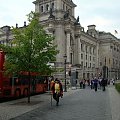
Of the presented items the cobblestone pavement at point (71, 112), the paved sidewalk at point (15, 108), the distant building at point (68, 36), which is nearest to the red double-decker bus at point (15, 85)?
the paved sidewalk at point (15, 108)

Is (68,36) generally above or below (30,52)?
above

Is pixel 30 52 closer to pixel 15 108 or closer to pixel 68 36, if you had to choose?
pixel 15 108

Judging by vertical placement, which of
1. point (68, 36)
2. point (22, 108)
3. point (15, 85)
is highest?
point (68, 36)

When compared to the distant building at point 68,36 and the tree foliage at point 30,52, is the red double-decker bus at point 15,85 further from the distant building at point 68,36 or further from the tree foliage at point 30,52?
the distant building at point 68,36

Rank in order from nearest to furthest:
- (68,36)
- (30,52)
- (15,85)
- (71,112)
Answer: (71,112)
(30,52)
(15,85)
(68,36)

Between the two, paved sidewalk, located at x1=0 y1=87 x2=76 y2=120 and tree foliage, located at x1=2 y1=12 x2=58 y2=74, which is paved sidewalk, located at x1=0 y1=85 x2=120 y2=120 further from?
tree foliage, located at x1=2 y1=12 x2=58 y2=74

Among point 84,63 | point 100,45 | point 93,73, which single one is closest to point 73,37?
point 84,63

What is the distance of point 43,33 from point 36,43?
1.38 meters

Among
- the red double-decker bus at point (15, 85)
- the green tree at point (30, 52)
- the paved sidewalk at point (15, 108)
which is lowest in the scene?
the paved sidewalk at point (15, 108)

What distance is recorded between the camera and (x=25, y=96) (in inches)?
1184

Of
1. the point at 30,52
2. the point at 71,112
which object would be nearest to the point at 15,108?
the point at 71,112

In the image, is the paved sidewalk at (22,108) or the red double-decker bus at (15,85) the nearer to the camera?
the paved sidewalk at (22,108)

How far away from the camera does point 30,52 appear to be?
2248 cm

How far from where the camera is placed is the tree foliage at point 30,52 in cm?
2225
